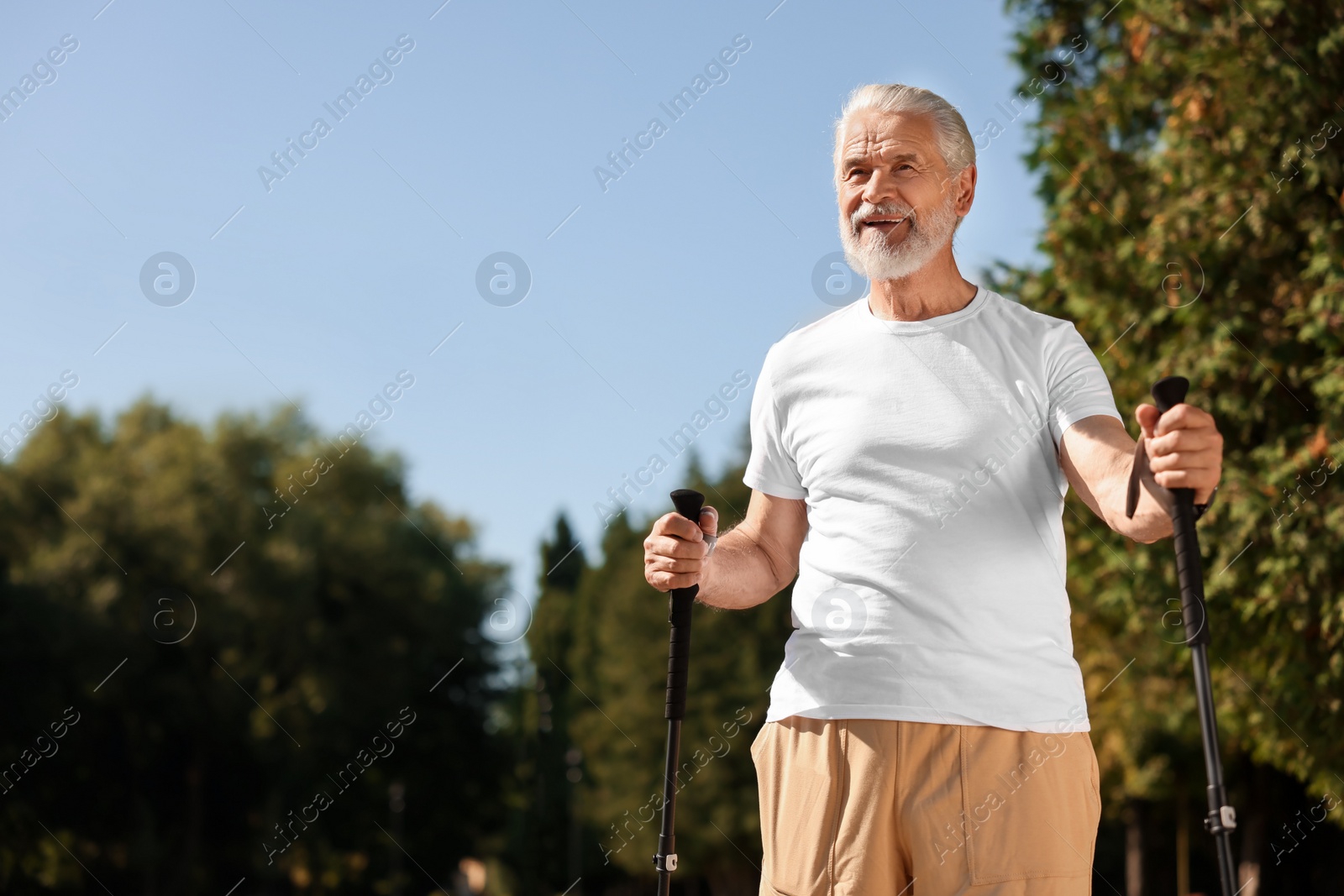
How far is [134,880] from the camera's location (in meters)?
29.7

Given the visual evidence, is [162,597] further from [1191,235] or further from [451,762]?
[1191,235]

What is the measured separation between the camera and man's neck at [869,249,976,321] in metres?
3.17

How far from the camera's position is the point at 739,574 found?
3.36 m

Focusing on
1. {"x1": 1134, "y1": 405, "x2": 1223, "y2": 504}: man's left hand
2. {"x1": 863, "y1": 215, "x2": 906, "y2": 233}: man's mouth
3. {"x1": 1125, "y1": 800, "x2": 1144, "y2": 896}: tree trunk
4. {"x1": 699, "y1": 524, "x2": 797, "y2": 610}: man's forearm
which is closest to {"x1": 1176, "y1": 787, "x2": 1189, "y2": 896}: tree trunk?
{"x1": 1125, "y1": 800, "x2": 1144, "y2": 896}: tree trunk

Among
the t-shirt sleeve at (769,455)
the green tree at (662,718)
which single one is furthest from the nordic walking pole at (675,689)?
the green tree at (662,718)

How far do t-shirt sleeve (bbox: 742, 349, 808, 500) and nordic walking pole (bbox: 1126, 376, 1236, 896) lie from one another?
0.92 meters

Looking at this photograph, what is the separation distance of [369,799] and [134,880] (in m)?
7.21

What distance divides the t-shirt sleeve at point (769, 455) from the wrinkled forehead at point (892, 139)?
55 cm

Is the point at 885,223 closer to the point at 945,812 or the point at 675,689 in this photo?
the point at 675,689

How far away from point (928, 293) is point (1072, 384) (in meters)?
0.41

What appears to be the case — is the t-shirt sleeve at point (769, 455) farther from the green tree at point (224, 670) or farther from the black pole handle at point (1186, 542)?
the green tree at point (224, 670)

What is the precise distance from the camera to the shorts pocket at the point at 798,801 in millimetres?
2924

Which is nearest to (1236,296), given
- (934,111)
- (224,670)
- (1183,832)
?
(934,111)

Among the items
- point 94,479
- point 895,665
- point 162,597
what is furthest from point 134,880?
point 895,665
